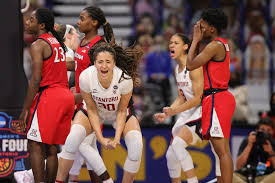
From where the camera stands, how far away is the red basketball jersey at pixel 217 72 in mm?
5680

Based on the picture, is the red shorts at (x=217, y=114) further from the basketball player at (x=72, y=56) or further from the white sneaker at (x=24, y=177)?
the white sneaker at (x=24, y=177)

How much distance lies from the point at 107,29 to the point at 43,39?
851mm

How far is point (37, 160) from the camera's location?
5.61 meters

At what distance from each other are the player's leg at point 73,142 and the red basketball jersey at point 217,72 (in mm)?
1352

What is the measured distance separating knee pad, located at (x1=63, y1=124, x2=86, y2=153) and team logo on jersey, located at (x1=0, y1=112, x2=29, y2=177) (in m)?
0.93

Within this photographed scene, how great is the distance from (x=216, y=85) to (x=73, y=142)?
1601mm

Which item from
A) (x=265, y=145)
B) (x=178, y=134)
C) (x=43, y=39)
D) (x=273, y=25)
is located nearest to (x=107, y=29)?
(x=43, y=39)

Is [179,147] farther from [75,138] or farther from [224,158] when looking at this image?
[75,138]

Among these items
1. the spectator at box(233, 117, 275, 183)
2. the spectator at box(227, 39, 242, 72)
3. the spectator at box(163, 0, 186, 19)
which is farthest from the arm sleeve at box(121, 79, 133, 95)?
the spectator at box(163, 0, 186, 19)

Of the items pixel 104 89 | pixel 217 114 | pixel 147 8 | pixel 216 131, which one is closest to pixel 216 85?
pixel 217 114

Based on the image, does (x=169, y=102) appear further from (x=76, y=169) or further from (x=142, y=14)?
(x=76, y=169)

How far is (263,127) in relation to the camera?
723 centimetres

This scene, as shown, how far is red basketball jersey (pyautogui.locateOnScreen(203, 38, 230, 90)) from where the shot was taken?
18.6 ft

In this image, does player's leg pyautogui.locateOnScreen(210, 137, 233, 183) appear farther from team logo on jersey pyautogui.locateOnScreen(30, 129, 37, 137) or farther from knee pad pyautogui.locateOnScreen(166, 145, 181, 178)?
team logo on jersey pyautogui.locateOnScreen(30, 129, 37, 137)
